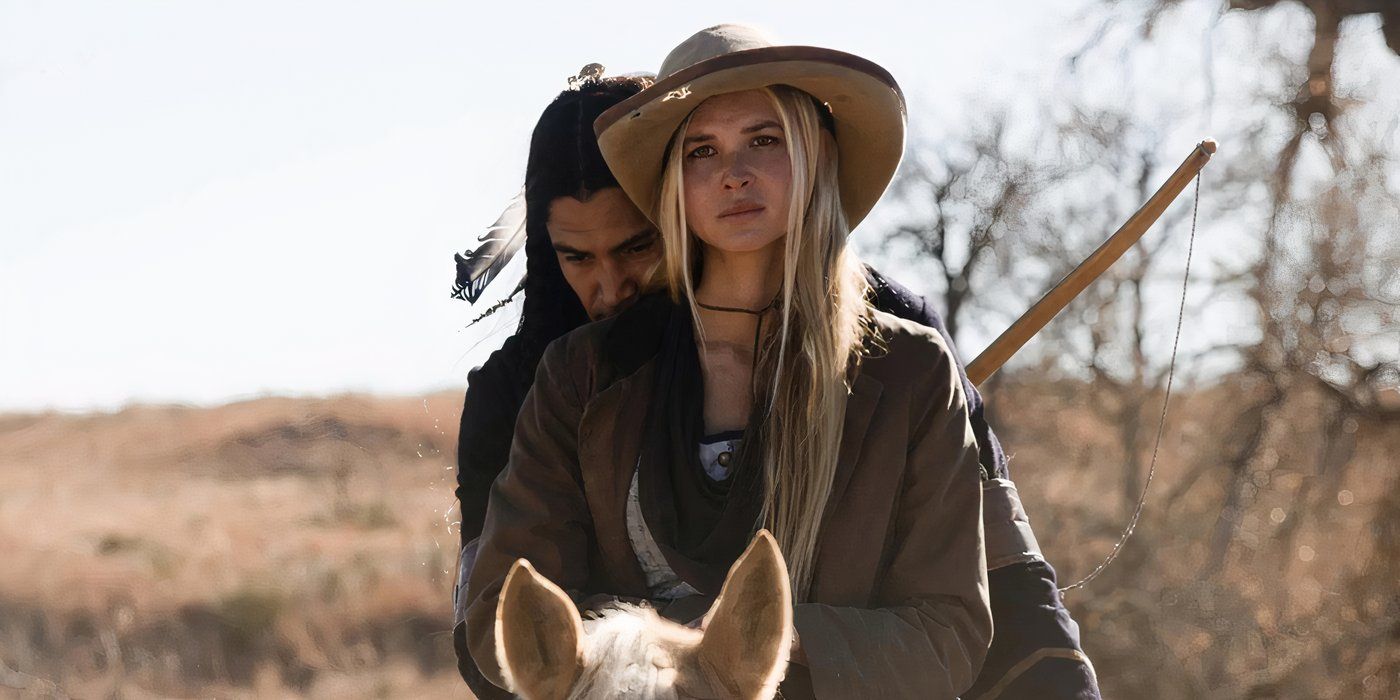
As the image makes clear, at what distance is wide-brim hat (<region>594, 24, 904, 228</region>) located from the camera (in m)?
2.94

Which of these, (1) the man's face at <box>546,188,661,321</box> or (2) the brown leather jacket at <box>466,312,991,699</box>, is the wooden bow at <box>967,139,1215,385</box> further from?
(2) the brown leather jacket at <box>466,312,991,699</box>

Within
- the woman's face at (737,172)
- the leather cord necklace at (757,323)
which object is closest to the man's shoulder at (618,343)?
the leather cord necklace at (757,323)

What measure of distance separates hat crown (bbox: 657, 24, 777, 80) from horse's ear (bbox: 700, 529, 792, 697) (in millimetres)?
1319

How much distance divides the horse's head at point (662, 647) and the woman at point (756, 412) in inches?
25.3

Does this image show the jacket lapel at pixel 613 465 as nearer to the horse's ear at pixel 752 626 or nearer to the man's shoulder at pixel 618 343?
the man's shoulder at pixel 618 343

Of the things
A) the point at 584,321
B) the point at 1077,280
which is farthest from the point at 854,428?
the point at 1077,280

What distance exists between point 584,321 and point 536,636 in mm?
1990

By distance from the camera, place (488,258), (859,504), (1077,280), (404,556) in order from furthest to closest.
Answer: (404,556)
(488,258)
(1077,280)
(859,504)

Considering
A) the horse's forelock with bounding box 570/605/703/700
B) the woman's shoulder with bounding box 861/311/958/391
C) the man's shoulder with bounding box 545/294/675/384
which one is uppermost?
the man's shoulder with bounding box 545/294/675/384

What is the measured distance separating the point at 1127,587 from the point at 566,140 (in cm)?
722

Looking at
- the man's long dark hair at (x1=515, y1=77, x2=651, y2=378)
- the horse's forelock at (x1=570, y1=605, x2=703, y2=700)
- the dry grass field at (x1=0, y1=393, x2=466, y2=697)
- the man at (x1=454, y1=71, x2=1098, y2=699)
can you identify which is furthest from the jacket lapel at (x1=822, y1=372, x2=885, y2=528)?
the dry grass field at (x1=0, y1=393, x2=466, y2=697)

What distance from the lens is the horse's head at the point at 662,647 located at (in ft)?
6.91

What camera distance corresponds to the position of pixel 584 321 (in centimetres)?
404

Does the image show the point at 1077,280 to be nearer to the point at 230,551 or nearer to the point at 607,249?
the point at 607,249
